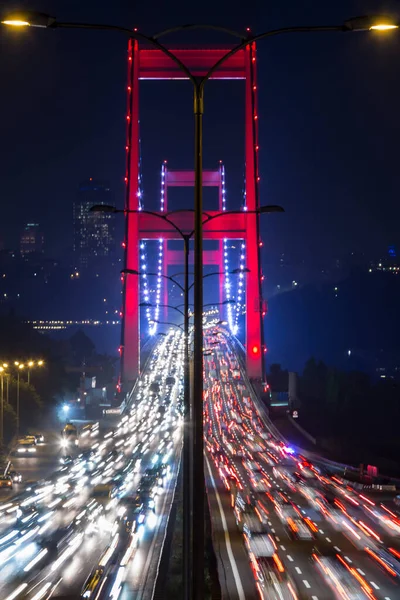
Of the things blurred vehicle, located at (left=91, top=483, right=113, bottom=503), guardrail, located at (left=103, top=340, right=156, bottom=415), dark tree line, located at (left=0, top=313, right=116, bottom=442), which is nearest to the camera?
blurred vehicle, located at (left=91, top=483, right=113, bottom=503)

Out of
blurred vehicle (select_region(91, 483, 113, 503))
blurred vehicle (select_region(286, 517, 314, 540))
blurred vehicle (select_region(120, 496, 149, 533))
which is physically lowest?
blurred vehicle (select_region(286, 517, 314, 540))

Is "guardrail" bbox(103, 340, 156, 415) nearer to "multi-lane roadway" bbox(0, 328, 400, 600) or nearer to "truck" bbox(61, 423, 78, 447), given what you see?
"multi-lane roadway" bbox(0, 328, 400, 600)

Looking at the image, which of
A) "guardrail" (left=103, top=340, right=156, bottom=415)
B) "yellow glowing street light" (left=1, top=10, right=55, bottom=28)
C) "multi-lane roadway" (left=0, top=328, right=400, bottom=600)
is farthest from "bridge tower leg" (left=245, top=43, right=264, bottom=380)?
"yellow glowing street light" (left=1, top=10, right=55, bottom=28)

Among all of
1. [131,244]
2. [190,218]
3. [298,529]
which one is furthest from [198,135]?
[131,244]

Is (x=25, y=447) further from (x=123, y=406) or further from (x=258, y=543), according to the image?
(x=258, y=543)

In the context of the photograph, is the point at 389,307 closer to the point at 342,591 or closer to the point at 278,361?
the point at 278,361

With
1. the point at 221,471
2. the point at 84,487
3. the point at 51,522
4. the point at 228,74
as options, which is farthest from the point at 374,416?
the point at 51,522
